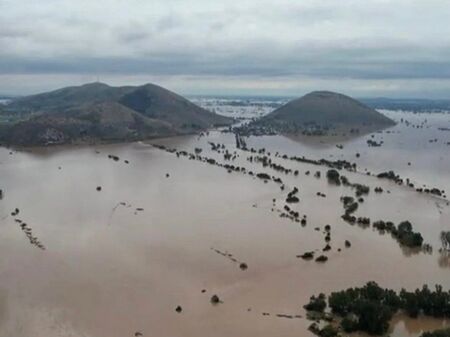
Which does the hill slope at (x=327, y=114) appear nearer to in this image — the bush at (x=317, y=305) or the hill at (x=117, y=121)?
the hill at (x=117, y=121)

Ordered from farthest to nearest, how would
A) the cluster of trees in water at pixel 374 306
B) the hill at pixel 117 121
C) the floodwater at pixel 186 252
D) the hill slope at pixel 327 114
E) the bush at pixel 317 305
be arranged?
the hill slope at pixel 327 114
the hill at pixel 117 121
the bush at pixel 317 305
the floodwater at pixel 186 252
the cluster of trees in water at pixel 374 306

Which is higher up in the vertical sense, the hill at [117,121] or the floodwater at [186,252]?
the hill at [117,121]

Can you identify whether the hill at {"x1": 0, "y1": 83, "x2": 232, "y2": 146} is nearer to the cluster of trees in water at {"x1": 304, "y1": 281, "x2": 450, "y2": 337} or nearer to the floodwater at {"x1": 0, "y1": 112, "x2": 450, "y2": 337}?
the floodwater at {"x1": 0, "y1": 112, "x2": 450, "y2": 337}

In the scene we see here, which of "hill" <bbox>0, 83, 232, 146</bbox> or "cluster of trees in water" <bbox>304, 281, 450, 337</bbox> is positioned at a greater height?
"hill" <bbox>0, 83, 232, 146</bbox>

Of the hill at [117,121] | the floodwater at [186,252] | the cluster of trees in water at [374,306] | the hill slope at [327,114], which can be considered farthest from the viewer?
the hill slope at [327,114]

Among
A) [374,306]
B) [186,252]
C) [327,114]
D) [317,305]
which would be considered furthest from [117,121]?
[374,306]

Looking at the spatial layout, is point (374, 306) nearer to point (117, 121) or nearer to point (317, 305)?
point (317, 305)

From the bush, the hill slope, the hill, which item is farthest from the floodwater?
the hill slope

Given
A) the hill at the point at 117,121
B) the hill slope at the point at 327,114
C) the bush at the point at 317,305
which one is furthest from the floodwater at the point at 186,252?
the hill slope at the point at 327,114
